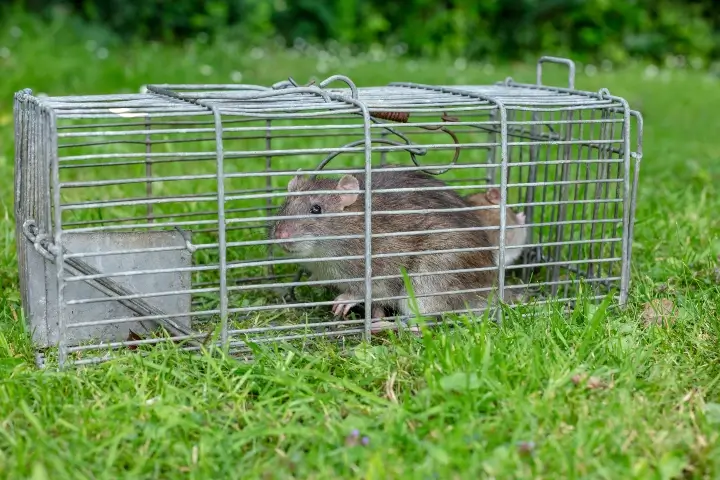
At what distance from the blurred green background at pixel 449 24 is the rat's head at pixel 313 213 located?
7853 millimetres

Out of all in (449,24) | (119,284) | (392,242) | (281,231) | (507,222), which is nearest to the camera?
(119,284)

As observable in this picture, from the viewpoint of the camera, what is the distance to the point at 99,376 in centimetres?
346

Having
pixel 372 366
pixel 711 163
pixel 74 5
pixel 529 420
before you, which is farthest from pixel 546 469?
pixel 74 5

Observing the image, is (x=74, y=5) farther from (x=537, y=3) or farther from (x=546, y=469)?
(x=546, y=469)

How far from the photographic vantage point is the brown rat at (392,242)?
423 centimetres

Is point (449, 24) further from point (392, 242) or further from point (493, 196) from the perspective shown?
point (392, 242)

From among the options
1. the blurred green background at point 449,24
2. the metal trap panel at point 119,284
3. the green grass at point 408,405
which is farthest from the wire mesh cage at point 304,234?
the blurred green background at point 449,24

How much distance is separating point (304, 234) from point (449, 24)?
938 centimetres

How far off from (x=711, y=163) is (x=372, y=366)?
14.7 ft

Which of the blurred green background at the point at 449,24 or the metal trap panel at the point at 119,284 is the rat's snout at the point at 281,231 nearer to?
the metal trap panel at the point at 119,284

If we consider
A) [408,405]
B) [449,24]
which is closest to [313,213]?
[408,405]

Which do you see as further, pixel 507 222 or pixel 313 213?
pixel 507 222

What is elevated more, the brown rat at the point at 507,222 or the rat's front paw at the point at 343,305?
the brown rat at the point at 507,222

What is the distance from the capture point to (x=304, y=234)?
4.29 meters
